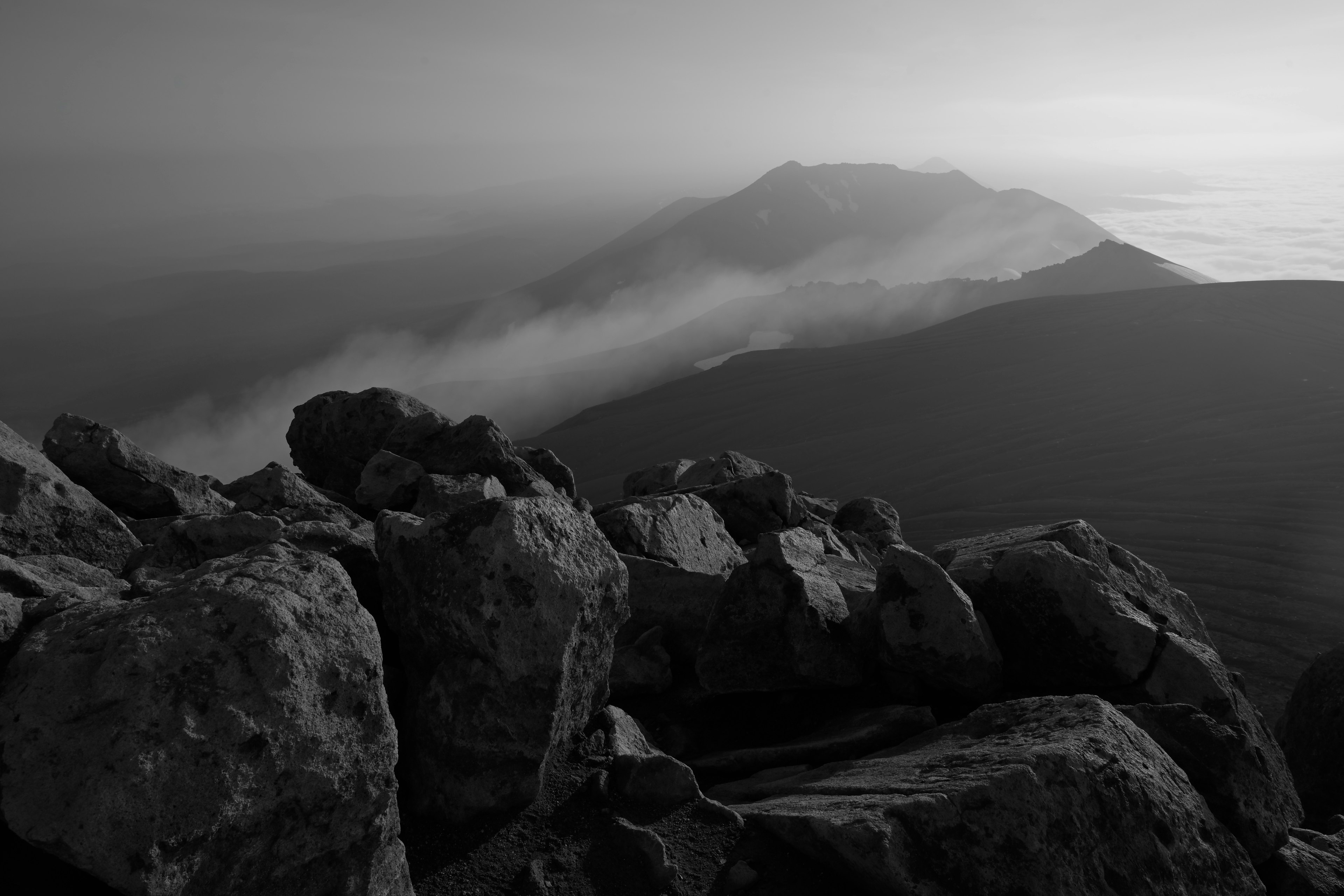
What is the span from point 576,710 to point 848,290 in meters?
50.8

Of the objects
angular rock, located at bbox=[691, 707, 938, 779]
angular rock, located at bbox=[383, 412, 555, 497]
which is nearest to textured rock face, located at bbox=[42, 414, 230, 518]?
angular rock, located at bbox=[383, 412, 555, 497]

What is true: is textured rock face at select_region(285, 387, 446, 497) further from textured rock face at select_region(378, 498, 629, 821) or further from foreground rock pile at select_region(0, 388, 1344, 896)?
textured rock face at select_region(378, 498, 629, 821)

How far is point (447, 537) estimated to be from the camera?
4.33m

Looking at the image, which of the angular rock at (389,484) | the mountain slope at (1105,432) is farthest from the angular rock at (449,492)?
the mountain slope at (1105,432)

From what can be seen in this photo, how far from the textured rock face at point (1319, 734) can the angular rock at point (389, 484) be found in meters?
8.04

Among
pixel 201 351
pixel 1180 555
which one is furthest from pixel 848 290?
pixel 201 351

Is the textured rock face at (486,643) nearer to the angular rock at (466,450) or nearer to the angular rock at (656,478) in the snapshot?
the angular rock at (466,450)

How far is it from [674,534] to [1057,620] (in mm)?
3158

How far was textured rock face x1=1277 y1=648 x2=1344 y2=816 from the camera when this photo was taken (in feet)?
21.8

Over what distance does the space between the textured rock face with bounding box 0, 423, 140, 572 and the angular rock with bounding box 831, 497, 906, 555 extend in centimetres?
793

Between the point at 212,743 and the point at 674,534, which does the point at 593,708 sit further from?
the point at 674,534

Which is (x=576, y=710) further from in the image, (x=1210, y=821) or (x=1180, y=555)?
(x=1180, y=555)

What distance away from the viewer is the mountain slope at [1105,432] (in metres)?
13.7

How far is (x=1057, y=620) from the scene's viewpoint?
5.68 m
